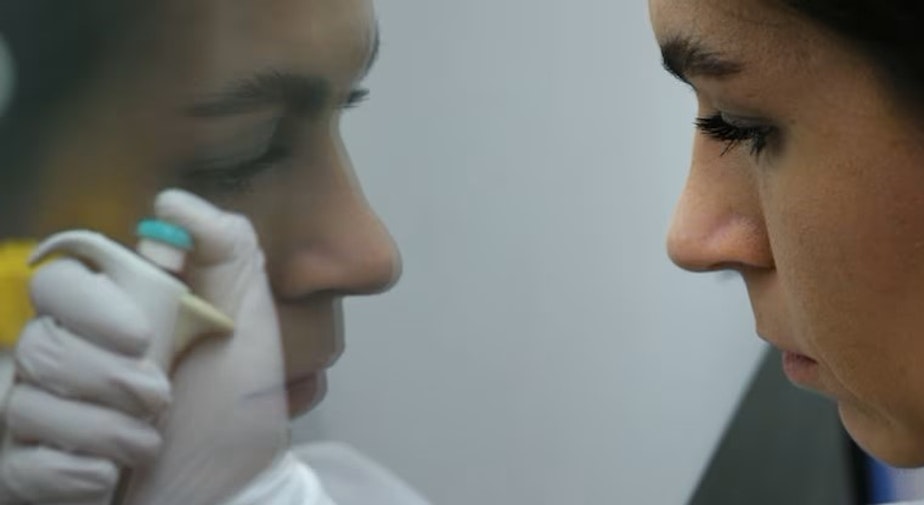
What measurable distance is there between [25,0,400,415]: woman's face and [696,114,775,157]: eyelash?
19 cm

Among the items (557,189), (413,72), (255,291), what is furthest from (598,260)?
(255,291)

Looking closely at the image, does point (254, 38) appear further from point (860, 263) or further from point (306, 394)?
point (860, 263)

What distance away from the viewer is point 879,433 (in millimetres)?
557

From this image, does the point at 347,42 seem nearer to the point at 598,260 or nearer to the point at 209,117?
the point at 209,117

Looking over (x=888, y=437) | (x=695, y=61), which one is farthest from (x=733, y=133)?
(x=888, y=437)

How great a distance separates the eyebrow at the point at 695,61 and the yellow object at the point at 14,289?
30cm

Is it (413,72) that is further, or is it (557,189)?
(557,189)

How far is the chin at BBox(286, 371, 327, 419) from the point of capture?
61 cm

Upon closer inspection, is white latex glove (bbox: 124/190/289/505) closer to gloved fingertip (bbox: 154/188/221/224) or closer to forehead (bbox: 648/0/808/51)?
gloved fingertip (bbox: 154/188/221/224)

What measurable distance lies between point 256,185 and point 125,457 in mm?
146

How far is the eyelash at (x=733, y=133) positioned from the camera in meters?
0.53

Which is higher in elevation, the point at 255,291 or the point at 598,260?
the point at 255,291

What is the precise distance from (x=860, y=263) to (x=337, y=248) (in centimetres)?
26

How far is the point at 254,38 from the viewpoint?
594mm
